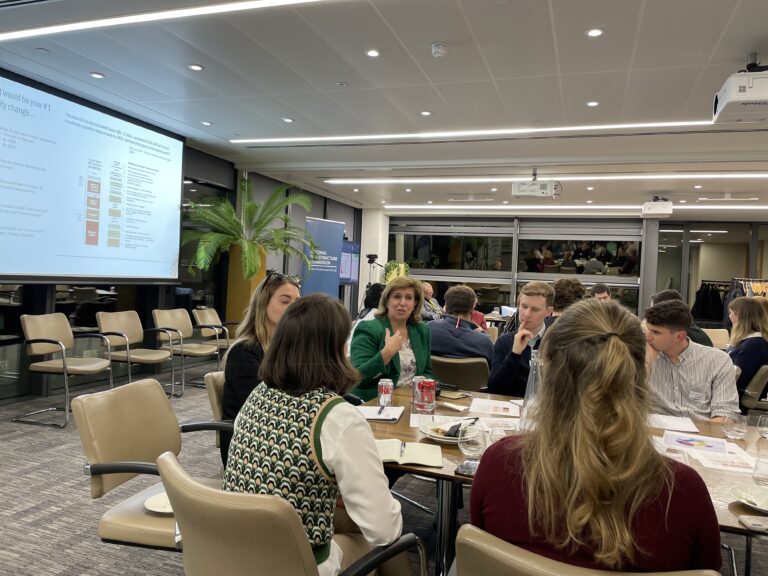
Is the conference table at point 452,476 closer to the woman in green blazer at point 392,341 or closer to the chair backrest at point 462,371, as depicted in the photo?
the woman in green blazer at point 392,341

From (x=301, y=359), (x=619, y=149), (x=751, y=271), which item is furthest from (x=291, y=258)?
(x=751, y=271)

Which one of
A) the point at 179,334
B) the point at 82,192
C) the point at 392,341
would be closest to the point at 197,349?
the point at 179,334

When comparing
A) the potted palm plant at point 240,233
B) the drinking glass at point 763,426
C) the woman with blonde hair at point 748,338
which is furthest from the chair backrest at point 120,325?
the woman with blonde hair at point 748,338

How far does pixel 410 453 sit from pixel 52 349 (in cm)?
416

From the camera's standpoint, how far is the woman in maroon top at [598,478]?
1.00m

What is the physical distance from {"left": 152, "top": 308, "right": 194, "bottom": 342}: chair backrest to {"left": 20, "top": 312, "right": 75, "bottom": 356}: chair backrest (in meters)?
1.11

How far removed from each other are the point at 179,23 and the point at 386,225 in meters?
9.51

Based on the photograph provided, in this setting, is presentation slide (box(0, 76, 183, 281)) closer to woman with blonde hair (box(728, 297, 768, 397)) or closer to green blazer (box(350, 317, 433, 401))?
green blazer (box(350, 317, 433, 401))

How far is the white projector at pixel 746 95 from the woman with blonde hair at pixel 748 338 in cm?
135

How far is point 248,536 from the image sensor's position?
1123 mm

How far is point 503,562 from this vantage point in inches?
36.3

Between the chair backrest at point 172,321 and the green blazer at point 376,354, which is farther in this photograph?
the chair backrest at point 172,321

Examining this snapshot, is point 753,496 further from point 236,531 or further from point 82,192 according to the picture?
point 82,192

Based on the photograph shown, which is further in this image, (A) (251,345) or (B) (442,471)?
(A) (251,345)
